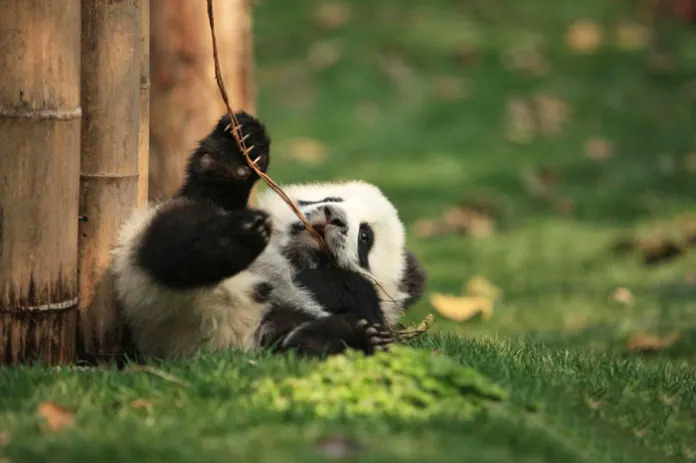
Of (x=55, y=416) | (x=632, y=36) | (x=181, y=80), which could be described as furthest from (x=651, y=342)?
(x=632, y=36)

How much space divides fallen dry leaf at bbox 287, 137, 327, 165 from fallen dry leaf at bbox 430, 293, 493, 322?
10.1ft

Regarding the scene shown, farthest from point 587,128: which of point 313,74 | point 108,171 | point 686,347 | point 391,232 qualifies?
point 108,171

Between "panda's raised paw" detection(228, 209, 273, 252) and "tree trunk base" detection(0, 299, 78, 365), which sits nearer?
"panda's raised paw" detection(228, 209, 273, 252)

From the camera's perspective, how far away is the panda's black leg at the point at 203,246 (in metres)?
3.65

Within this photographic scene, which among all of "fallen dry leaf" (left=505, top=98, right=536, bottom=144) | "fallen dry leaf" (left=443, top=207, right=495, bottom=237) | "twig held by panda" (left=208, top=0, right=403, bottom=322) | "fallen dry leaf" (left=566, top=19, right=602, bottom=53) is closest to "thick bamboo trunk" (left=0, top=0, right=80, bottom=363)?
"twig held by panda" (left=208, top=0, right=403, bottom=322)

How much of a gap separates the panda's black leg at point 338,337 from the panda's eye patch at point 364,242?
47 cm

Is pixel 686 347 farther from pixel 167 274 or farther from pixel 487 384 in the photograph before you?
pixel 167 274

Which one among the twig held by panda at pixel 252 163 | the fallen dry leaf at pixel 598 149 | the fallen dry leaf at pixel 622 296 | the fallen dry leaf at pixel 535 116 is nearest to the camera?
the twig held by panda at pixel 252 163

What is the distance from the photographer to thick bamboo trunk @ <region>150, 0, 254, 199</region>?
21.0 ft

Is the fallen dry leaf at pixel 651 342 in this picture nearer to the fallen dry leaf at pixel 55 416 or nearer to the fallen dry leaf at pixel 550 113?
the fallen dry leaf at pixel 55 416

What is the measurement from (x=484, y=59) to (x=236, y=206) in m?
7.91

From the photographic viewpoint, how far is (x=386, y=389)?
346 cm

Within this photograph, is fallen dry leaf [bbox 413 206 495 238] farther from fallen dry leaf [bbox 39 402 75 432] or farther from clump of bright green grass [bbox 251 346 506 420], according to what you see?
fallen dry leaf [bbox 39 402 75 432]

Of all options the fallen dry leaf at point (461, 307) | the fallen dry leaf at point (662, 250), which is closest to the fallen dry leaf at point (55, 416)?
the fallen dry leaf at point (461, 307)
